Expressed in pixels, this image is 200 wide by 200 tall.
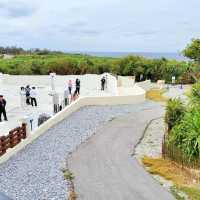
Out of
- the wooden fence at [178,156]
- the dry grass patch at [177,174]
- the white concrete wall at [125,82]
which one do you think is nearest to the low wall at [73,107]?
the dry grass patch at [177,174]

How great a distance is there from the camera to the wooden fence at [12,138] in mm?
14150

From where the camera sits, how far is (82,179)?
1264 cm

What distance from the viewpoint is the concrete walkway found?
11.6 m

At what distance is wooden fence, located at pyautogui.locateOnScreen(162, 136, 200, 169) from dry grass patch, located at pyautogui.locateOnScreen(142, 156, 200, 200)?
0.53 ft

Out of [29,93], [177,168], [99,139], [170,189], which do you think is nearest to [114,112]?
[29,93]

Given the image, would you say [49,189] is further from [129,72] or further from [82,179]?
[129,72]

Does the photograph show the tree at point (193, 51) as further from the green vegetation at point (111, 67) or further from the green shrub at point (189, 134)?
the green shrub at point (189, 134)

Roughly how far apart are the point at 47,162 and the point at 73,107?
898 cm

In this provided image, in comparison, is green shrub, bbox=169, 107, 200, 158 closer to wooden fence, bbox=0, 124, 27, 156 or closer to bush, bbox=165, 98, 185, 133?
bush, bbox=165, 98, 185, 133

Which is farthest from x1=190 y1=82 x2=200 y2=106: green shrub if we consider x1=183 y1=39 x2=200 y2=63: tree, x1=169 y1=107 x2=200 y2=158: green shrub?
x1=183 y1=39 x2=200 y2=63: tree

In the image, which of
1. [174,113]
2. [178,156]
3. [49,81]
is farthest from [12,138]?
[49,81]

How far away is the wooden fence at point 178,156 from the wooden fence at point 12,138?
5.04 meters

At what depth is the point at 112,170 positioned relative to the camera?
44.2ft

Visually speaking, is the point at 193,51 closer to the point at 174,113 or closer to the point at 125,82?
the point at 125,82
